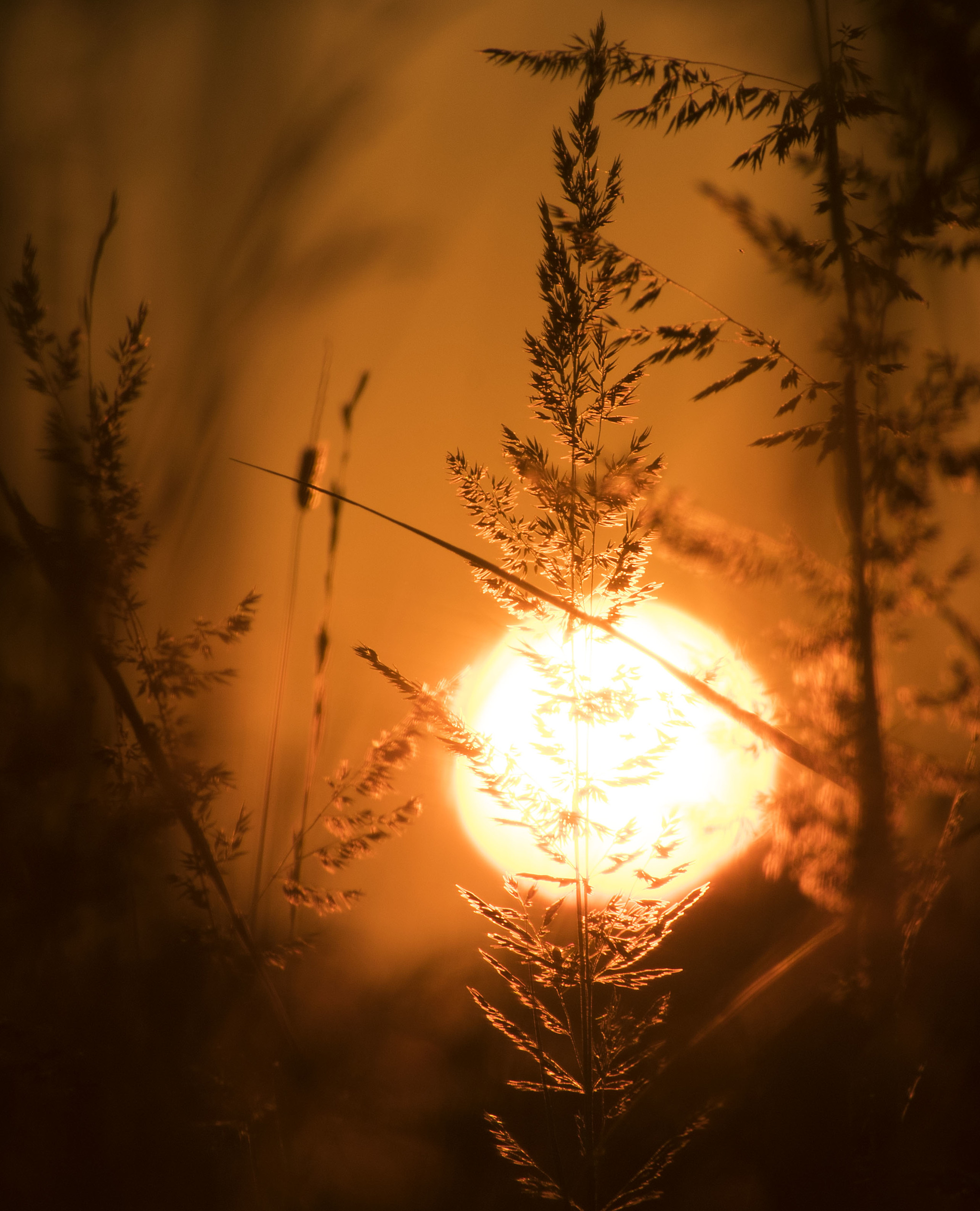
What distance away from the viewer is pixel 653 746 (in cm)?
60

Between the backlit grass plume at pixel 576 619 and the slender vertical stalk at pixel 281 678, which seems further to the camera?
the slender vertical stalk at pixel 281 678

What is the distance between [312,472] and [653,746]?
0.42 meters

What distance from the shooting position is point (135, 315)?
0.76 metres

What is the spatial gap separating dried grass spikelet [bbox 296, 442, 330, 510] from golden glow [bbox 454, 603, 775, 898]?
0.26 metres

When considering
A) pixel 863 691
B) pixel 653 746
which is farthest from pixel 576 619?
pixel 863 691

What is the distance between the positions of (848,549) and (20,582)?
0.88 m

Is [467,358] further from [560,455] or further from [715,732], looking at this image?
[715,732]

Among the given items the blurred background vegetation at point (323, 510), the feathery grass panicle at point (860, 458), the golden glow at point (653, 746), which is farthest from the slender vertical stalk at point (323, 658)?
the feathery grass panicle at point (860, 458)

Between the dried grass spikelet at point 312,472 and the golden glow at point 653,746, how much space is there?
10.1 inches

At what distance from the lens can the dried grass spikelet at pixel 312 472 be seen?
0.69 meters

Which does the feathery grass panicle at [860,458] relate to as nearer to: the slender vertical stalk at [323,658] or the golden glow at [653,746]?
the golden glow at [653,746]

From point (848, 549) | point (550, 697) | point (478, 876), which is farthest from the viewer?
point (478, 876)

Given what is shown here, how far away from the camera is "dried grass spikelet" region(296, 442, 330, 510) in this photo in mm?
690

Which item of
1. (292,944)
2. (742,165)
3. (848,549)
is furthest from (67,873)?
(742,165)
